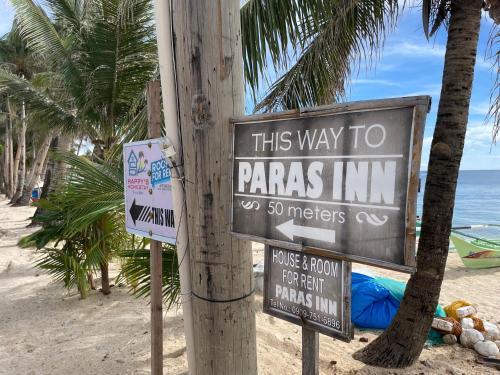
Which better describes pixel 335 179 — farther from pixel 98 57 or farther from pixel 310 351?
pixel 98 57

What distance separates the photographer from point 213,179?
1713 millimetres

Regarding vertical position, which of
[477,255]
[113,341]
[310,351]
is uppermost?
[310,351]

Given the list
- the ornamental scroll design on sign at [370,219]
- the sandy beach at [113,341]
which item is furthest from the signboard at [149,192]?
the sandy beach at [113,341]

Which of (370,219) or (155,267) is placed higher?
(370,219)

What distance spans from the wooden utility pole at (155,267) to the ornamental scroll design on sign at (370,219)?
146 centimetres

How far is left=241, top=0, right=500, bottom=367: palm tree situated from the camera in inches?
126

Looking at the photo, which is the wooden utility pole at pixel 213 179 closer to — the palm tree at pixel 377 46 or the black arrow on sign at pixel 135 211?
the black arrow on sign at pixel 135 211

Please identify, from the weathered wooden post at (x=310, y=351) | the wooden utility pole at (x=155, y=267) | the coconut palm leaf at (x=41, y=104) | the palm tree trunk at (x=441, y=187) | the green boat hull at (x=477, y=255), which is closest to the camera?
the weathered wooden post at (x=310, y=351)

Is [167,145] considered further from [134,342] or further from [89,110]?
[89,110]

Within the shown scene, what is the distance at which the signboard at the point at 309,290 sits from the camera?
1.40m

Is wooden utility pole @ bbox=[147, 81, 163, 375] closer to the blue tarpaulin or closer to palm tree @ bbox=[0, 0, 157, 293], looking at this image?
the blue tarpaulin

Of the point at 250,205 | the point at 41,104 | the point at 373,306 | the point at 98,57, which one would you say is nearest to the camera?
the point at 250,205

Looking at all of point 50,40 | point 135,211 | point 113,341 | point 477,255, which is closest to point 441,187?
point 135,211

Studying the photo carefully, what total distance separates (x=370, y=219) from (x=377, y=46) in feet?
12.1
